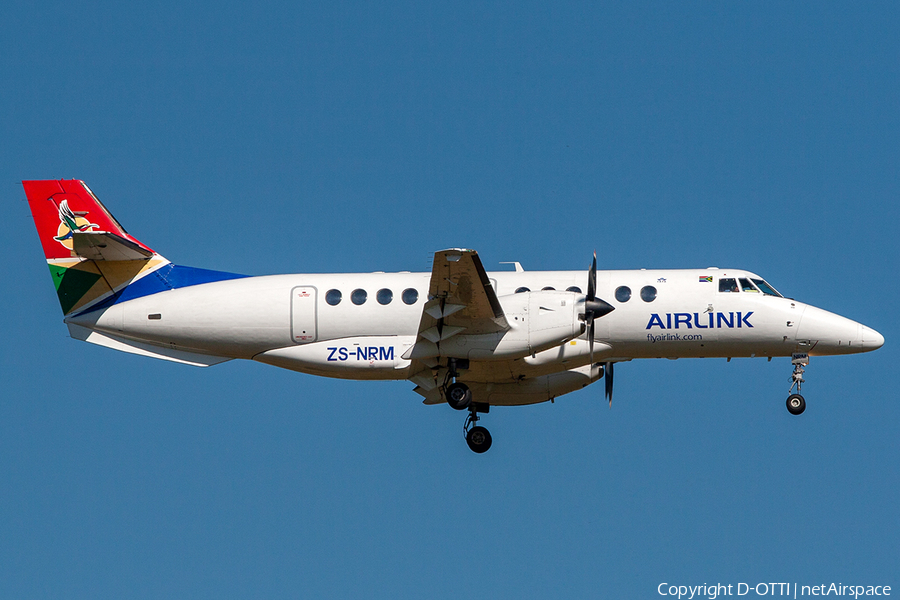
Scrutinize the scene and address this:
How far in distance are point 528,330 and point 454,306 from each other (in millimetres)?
1564

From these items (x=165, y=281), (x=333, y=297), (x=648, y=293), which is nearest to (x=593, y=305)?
(x=648, y=293)

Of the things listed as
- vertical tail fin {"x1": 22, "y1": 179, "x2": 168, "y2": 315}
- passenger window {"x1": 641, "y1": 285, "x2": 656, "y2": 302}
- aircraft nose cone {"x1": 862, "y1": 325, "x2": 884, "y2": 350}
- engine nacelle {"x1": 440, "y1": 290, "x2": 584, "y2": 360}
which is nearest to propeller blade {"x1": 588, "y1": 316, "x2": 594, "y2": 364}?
engine nacelle {"x1": 440, "y1": 290, "x2": 584, "y2": 360}

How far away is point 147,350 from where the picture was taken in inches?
870

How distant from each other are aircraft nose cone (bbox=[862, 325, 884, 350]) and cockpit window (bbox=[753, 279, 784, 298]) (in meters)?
1.97

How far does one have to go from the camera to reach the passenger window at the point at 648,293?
830 inches

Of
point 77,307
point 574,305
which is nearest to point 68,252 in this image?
point 77,307

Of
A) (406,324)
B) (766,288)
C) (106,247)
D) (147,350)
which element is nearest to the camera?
(406,324)

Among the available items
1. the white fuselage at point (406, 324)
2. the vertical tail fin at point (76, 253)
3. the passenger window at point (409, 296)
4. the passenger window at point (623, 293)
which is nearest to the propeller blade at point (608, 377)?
the white fuselage at point (406, 324)

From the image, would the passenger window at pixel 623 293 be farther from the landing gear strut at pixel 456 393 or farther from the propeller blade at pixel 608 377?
the landing gear strut at pixel 456 393

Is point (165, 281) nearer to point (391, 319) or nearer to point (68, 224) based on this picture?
point (68, 224)

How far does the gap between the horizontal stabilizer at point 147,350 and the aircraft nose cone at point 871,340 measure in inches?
553

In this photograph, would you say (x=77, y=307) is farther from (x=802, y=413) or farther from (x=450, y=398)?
(x=802, y=413)

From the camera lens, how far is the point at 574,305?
768 inches

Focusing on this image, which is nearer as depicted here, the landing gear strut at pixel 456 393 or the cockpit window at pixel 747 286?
the landing gear strut at pixel 456 393
